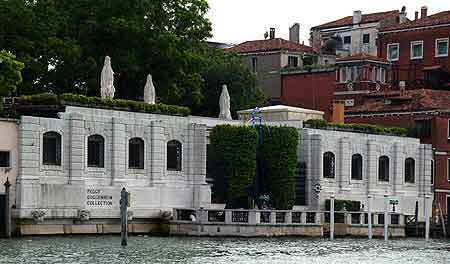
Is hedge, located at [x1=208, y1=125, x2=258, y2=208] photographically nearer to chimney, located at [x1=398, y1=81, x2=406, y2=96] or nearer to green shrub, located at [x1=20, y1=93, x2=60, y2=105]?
green shrub, located at [x1=20, y1=93, x2=60, y2=105]

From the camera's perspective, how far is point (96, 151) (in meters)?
60.6

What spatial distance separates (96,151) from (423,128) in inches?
1020

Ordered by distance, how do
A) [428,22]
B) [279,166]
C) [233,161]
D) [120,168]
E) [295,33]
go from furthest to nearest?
[295,33], [428,22], [279,166], [233,161], [120,168]

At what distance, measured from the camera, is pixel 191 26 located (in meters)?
76.9

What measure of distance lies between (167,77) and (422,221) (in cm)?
1636

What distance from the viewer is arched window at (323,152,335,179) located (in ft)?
235

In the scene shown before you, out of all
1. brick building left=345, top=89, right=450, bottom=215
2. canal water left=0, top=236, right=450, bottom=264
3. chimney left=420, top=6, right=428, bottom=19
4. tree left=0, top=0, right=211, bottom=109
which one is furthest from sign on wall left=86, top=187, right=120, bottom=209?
chimney left=420, top=6, right=428, bottom=19

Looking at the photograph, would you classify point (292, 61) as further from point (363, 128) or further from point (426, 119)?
point (363, 128)

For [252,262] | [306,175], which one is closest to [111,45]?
[306,175]

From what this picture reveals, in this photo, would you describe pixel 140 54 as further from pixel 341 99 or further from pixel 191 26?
pixel 341 99

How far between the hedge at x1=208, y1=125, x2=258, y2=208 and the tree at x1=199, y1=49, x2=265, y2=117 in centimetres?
2258

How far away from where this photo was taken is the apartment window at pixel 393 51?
96.0 metres

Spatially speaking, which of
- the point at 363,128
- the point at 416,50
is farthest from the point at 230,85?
the point at 363,128

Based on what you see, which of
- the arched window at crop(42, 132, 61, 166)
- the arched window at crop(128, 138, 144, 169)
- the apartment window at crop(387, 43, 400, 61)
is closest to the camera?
the arched window at crop(42, 132, 61, 166)
